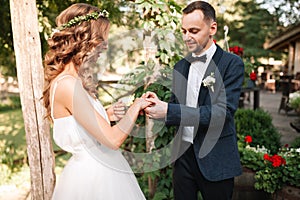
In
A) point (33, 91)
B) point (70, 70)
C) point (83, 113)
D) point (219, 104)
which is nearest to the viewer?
point (83, 113)

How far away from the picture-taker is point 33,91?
2508 millimetres

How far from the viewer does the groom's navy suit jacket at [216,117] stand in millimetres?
1720

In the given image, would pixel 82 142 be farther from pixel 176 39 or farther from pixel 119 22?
pixel 119 22

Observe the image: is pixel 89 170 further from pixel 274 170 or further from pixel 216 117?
pixel 274 170

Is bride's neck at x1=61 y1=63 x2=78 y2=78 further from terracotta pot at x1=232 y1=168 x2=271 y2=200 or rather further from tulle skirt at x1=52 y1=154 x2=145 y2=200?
terracotta pot at x1=232 y1=168 x2=271 y2=200

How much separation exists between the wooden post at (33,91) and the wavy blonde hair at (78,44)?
0.88m

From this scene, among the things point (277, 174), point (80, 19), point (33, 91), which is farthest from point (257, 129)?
point (80, 19)

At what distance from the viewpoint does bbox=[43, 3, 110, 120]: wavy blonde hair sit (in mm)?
1603

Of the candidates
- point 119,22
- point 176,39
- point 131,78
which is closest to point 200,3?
point 176,39

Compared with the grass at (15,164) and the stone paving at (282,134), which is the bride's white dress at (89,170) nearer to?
the stone paving at (282,134)

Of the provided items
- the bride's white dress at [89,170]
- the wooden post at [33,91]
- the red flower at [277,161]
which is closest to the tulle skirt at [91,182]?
the bride's white dress at [89,170]

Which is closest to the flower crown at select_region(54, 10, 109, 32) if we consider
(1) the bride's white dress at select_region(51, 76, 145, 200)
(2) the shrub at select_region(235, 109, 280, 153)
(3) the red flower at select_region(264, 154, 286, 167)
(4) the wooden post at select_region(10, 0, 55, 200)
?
(1) the bride's white dress at select_region(51, 76, 145, 200)

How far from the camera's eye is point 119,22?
503 cm

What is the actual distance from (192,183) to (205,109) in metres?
0.59
